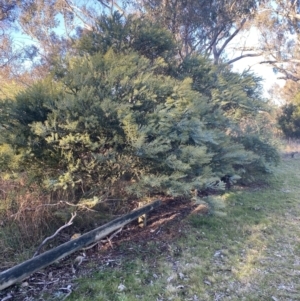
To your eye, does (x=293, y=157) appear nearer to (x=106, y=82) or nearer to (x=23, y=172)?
(x=106, y=82)

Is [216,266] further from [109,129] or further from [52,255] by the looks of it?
[109,129]

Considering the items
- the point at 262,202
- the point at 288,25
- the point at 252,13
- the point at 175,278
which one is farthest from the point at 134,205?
the point at 288,25

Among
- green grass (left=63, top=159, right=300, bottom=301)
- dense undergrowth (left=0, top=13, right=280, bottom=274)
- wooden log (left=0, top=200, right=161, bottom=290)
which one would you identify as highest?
dense undergrowth (left=0, top=13, right=280, bottom=274)

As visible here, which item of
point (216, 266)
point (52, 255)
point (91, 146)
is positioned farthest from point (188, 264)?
point (91, 146)

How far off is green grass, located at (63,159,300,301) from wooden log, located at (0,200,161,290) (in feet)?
1.12

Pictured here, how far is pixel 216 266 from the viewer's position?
11.2 feet

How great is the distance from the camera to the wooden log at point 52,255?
2340 mm

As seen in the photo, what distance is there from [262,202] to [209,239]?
2.62 m

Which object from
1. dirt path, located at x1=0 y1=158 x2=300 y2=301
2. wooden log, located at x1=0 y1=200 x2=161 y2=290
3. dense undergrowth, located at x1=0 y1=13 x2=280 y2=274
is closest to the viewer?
wooden log, located at x1=0 y1=200 x2=161 y2=290

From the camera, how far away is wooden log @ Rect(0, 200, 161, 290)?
2.34 metres

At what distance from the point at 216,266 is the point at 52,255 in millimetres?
1924

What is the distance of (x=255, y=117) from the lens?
7.55 m

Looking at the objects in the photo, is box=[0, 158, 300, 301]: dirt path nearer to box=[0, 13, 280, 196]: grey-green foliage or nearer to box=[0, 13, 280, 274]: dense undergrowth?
box=[0, 13, 280, 274]: dense undergrowth

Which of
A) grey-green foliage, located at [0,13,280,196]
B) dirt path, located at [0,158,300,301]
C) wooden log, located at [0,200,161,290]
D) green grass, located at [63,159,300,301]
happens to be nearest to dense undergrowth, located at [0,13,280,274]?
grey-green foliage, located at [0,13,280,196]
